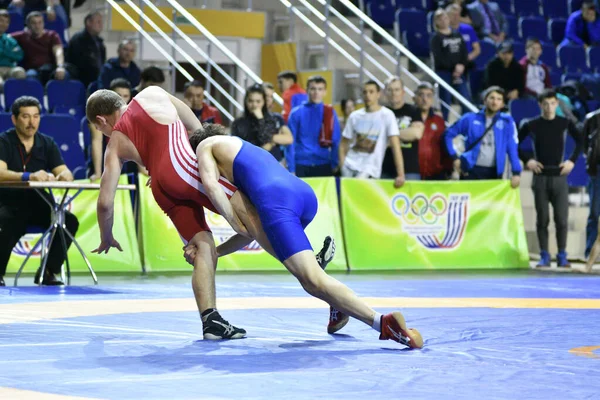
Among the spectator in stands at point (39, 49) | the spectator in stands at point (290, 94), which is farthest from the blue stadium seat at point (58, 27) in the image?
the spectator in stands at point (290, 94)

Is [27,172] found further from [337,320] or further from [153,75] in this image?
[337,320]

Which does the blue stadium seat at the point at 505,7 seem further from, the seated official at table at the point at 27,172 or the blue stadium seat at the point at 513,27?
the seated official at table at the point at 27,172

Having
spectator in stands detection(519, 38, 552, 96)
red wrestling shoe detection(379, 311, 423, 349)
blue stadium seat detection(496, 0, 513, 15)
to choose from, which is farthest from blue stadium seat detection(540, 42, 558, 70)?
red wrestling shoe detection(379, 311, 423, 349)

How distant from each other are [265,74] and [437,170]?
16.9ft

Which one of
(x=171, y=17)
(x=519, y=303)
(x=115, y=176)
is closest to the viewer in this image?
(x=115, y=176)

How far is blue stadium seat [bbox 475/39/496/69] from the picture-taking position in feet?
51.6

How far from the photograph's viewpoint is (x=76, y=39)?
12.6 m

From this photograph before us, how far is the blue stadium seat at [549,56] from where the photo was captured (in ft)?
54.5

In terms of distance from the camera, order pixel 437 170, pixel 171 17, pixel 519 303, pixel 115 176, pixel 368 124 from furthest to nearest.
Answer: pixel 171 17 → pixel 437 170 → pixel 368 124 → pixel 519 303 → pixel 115 176

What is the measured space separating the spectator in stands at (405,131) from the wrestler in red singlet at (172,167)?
5154mm

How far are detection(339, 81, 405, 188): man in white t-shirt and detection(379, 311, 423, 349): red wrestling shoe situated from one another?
214 inches

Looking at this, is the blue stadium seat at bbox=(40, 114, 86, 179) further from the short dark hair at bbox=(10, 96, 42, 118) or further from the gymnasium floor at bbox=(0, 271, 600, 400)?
the gymnasium floor at bbox=(0, 271, 600, 400)

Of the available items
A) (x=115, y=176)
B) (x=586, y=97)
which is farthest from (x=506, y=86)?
(x=115, y=176)

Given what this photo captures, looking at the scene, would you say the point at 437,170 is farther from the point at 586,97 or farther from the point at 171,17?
the point at 171,17
